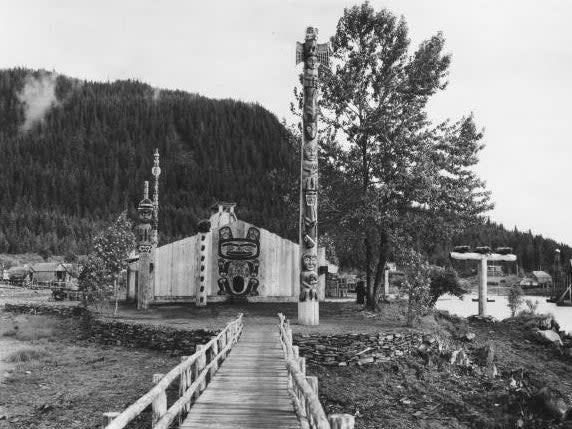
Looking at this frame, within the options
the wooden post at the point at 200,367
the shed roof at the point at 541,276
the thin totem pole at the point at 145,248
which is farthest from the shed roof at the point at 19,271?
the shed roof at the point at 541,276

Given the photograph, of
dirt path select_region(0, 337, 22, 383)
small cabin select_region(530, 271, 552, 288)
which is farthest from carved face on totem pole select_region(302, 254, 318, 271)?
small cabin select_region(530, 271, 552, 288)

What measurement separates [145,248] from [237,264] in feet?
17.1

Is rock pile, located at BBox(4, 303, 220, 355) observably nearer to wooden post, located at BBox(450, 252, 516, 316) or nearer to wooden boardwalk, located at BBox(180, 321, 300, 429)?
wooden boardwalk, located at BBox(180, 321, 300, 429)

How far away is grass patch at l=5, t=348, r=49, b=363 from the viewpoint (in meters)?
22.1

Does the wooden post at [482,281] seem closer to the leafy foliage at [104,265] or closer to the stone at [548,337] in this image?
the stone at [548,337]

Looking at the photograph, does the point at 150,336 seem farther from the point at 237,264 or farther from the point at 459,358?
the point at 459,358

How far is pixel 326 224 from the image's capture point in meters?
28.4

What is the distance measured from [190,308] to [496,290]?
9444 cm

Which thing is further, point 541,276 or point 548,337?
point 541,276

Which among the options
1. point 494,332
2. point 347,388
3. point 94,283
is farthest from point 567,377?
point 94,283

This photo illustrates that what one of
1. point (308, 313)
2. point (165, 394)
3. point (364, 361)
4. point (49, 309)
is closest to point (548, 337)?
point (308, 313)

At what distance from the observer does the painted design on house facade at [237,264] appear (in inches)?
1219

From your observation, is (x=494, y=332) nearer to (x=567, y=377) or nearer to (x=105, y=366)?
(x=567, y=377)

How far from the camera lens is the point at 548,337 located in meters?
29.4
